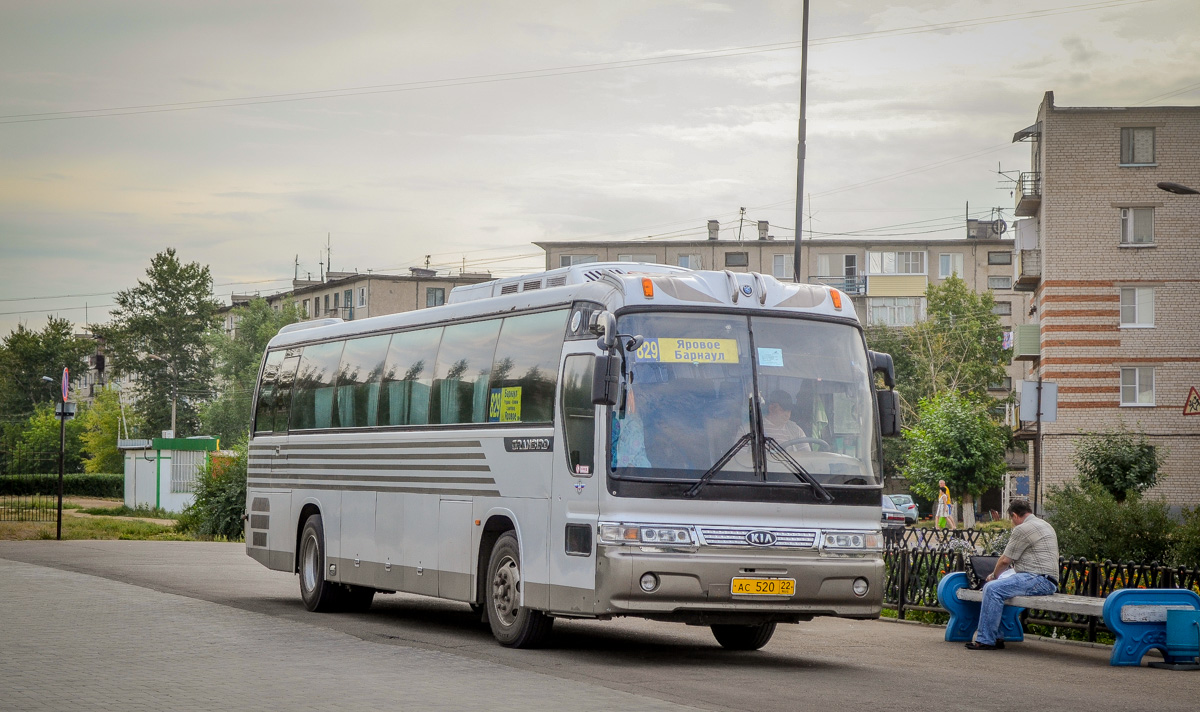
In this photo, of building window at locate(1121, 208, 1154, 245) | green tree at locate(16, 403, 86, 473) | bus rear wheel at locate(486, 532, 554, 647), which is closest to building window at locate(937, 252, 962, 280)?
A: building window at locate(1121, 208, 1154, 245)

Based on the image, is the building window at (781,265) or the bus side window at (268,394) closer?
the bus side window at (268,394)

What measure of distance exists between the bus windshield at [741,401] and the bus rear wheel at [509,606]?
184cm

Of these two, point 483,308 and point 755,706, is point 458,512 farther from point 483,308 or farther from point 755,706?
point 755,706

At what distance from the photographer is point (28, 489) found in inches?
2771

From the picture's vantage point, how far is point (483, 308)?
14.6 metres

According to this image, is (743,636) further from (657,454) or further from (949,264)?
(949,264)

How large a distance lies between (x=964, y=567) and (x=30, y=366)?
118m

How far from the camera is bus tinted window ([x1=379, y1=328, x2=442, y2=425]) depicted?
49.8ft

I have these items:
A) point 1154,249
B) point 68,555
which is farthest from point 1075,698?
point 1154,249

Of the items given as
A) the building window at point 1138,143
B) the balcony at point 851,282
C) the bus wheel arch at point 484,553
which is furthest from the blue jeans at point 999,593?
the balcony at point 851,282

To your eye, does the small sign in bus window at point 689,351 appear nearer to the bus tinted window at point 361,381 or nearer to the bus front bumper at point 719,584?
the bus front bumper at point 719,584

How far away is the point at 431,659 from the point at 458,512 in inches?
95.6

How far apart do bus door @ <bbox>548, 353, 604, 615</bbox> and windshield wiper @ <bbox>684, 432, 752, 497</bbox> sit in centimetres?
74

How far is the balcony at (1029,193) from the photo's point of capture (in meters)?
53.2
